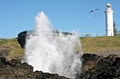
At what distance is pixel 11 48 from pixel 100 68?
38.5 meters

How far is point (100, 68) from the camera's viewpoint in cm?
3712

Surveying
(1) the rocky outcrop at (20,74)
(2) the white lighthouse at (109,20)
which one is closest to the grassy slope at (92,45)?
(2) the white lighthouse at (109,20)

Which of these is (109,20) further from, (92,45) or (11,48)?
(11,48)

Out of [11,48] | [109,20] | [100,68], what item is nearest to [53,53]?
[100,68]

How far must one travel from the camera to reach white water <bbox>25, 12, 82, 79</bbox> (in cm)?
4044

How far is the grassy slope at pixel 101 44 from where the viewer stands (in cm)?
7153

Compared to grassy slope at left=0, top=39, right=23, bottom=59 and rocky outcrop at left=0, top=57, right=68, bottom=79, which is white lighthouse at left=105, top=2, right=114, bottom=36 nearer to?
grassy slope at left=0, top=39, right=23, bottom=59

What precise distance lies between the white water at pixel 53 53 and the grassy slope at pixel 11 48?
20.6m

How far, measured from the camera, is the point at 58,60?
138 feet

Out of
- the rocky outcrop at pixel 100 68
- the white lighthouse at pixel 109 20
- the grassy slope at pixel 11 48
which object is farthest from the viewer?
the white lighthouse at pixel 109 20

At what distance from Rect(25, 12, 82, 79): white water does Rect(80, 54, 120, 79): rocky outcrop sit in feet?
2.57

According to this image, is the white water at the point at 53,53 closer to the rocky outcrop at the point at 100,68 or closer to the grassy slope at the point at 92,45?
the rocky outcrop at the point at 100,68

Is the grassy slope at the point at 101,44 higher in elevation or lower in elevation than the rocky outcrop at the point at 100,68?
higher

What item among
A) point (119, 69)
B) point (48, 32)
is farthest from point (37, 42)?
point (119, 69)
